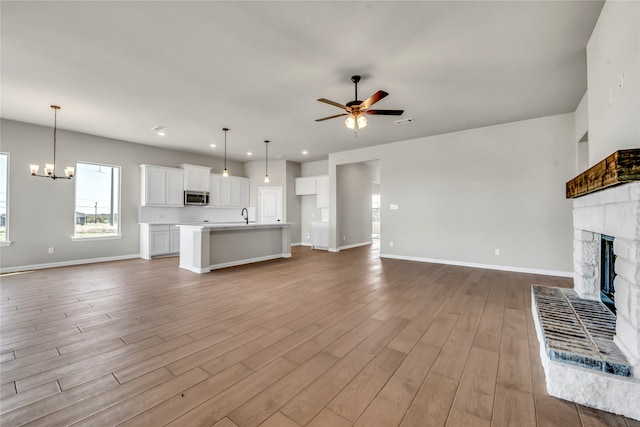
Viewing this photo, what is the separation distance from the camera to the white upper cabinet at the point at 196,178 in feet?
24.8

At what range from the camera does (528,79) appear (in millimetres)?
3576

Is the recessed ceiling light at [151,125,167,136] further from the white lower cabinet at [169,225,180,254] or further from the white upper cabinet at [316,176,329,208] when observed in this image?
the white upper cabinet at [316,176,329,208]

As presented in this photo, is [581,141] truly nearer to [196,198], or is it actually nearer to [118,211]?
[196,198]

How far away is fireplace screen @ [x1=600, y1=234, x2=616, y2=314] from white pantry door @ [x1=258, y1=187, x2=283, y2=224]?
7.72 meters

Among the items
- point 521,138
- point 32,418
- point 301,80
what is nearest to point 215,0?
point 301,80

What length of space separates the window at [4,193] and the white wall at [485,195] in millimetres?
7745

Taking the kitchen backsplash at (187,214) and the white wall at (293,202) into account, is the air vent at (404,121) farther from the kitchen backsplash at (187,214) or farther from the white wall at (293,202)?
the kitchen backsplash at (187,214)

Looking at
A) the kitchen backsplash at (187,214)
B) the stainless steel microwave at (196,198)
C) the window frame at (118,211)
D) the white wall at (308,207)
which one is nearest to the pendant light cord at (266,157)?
the white wall at (308,207)

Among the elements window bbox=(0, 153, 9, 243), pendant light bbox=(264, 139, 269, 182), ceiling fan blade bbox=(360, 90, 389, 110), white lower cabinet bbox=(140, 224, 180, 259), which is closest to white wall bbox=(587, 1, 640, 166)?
ceiling fan blade bbox=(360, 90, 389, 110)

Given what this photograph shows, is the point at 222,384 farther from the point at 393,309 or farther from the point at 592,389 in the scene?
the point at 592,389

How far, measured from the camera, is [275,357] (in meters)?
2.14

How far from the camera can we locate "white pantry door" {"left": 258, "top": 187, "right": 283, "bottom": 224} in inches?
360

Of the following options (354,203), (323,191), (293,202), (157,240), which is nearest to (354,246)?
(354,203)

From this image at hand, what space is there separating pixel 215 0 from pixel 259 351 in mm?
2962
